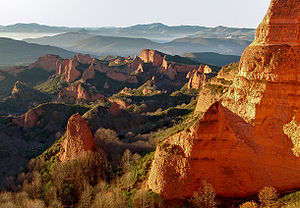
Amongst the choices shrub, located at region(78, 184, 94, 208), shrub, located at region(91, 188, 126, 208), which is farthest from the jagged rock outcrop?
shrub, located at region(91, 188, 126, 208)

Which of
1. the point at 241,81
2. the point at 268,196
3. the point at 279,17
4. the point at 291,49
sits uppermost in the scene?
the point at 279,17

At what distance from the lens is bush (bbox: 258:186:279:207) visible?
50.7 feet

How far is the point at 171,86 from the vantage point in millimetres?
103250

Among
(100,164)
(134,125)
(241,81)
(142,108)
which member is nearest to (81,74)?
(142,108)

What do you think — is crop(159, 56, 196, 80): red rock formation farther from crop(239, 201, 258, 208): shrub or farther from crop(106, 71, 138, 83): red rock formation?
crop(239, 201, 258, 208): shrub

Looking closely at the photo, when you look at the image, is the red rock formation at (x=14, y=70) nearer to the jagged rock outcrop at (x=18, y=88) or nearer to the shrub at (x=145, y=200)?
the jagged rock outcrop at (x=18, y=88)

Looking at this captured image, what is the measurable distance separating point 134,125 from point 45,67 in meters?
91.9

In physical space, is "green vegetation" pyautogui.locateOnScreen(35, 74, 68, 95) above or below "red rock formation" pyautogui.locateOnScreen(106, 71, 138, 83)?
below

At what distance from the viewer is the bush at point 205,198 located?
16.6 meters

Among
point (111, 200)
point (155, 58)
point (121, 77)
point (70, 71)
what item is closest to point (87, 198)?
point (111, 200)

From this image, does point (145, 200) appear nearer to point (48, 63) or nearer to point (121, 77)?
point (121, 77)

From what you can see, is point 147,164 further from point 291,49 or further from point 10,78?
point 10,78

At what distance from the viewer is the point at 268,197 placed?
51.5 feet

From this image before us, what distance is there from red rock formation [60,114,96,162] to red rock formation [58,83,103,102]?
5419 centimetres
